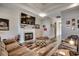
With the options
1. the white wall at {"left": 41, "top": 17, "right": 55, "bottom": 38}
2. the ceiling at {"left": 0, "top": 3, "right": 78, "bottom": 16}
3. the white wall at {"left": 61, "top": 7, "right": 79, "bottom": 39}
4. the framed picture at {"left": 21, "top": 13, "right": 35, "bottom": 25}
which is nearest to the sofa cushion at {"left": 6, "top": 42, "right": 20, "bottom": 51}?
the framed picture at {"left": 21, "top": 13, "right": 35, "bottom": 25}

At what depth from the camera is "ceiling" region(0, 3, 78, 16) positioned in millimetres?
1955

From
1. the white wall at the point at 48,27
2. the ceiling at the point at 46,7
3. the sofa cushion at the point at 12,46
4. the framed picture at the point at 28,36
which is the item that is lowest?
the sofa cushion at the point at 12,46

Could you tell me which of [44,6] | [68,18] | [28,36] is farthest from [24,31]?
[68,18]

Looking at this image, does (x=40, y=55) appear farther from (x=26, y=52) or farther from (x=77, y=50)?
(x=77, y=50)

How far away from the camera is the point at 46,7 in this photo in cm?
200

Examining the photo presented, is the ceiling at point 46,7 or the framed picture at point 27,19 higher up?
the ceiling at point 46,7

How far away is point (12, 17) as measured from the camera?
192 centimetres

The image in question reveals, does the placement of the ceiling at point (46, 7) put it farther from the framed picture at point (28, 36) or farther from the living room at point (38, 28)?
the framed picture at point (28, 36)

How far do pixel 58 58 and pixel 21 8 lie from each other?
110 cm

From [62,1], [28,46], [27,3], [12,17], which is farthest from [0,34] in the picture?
[62,1]

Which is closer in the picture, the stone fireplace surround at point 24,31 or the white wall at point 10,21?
the white wall at point 10,21

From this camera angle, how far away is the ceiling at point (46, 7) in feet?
6.41

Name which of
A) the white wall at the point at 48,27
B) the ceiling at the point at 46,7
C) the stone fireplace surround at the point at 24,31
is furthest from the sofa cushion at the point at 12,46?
the ceiling at the point at 46,7

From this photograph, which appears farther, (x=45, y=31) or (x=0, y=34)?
(x=45, y=31)
